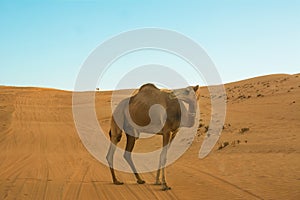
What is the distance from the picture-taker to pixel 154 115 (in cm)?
1077

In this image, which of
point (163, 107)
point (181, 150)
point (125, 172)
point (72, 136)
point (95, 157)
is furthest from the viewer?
point (72, 136)

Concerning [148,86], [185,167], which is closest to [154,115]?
[148,86]

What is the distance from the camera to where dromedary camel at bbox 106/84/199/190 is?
34.5 ft

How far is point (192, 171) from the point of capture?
12719mm

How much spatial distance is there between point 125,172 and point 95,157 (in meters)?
4.56

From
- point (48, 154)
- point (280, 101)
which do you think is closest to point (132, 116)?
point (48, 154)

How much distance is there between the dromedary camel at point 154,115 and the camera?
10523mm

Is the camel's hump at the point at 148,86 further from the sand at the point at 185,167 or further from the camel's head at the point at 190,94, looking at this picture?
the sand at the point at 185,167

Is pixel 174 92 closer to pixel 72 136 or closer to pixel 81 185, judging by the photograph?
pixel 81 185

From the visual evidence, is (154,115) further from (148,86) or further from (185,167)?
(185,167)

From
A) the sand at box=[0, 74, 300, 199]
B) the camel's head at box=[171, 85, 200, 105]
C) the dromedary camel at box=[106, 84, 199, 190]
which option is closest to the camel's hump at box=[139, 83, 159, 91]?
the dromedary camel at box=[106, 84, 199, 190]

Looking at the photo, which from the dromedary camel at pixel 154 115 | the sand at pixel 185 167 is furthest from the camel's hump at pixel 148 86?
the sand at pixel 185 167

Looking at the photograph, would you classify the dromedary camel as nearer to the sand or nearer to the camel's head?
the camel's head

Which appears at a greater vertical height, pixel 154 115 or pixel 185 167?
pixel 154 115
